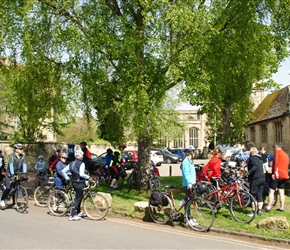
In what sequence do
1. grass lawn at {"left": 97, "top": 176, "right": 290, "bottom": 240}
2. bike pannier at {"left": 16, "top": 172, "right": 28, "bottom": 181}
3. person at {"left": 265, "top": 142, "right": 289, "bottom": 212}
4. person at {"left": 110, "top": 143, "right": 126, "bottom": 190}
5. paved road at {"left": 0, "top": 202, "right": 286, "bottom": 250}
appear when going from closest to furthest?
paved road at {"left": 0, "top": 202, "right": 286, "bottom": 250} < grass lawn at {"left": 97, "top": 176, "right": 290, "bottom": 240} < person at {"left": 265, "top": 142, "right": 289, "bottom": 212} < bike pannier at {"left": 16, "top": 172, "right": 28, "bottom": 181} < person at {"left": 110, "top": 143, "right": 126, "bottom": 190}

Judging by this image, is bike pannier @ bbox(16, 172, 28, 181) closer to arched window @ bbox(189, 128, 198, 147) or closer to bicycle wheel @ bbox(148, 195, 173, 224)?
bicycle wheel @ bbox(148, 195, 173, 224)

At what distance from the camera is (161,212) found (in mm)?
10305

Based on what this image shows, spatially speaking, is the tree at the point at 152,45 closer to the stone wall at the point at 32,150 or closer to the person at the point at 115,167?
the person at the point at 115,167

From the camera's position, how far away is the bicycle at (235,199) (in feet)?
32.9

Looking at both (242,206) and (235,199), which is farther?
(235,199)

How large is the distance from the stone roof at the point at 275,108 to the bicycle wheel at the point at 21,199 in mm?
31114

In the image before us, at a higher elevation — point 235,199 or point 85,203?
point 235,199

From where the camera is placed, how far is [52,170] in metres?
17.8

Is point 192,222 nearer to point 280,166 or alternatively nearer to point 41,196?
point 280,166

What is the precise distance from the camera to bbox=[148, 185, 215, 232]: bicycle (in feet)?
30.9

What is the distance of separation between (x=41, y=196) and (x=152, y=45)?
6197mm

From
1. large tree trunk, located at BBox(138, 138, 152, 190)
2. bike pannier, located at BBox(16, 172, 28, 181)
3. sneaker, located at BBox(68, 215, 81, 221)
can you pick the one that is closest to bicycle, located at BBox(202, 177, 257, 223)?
sneaker, located at BBox(68, 215, 81, 221)

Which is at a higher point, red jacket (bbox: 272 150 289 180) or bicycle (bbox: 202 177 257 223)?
red jacket (bbox: 272 150 289 180)

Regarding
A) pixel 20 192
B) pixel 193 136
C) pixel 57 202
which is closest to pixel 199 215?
pixel 57 202
